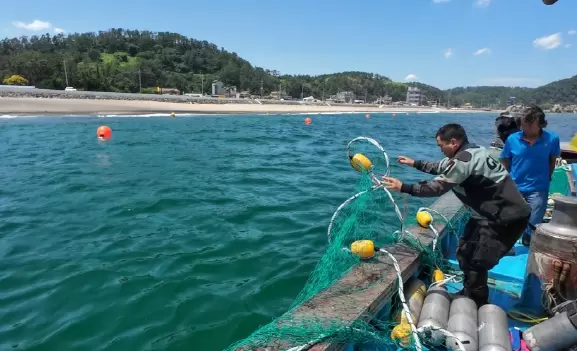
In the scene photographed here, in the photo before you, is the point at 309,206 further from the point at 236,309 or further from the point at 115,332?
the point at 115,332

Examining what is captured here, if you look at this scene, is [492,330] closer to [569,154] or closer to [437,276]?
[437,276]

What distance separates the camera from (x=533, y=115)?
476cm

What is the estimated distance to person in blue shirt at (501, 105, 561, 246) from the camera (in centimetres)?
492

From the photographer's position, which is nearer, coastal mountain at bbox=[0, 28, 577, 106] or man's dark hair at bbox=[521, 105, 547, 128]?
man's dark hair at bbox=[521, 105, 547, 128]

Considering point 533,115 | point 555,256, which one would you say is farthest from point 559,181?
point 555,256

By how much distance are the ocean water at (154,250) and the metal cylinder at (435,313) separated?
6.95ft

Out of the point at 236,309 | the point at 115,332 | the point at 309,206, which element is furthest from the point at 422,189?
the point at 309,206

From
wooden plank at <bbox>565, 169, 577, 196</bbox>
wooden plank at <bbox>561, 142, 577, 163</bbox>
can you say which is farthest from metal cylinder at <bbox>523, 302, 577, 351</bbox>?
wooden plank at <bbox>561, 142, 577, 163</bbox>

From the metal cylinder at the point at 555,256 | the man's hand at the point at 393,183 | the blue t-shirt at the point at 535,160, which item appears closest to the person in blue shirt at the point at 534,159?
the blue t-shirt at the point at 535,160

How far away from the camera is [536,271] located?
12.8 ft

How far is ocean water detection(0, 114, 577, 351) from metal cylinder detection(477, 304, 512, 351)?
2579mm

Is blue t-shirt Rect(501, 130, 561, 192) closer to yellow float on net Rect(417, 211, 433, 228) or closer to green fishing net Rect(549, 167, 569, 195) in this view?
yellow float on net Rect(417, 211, 433, 228)

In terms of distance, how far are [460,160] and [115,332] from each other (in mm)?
4439

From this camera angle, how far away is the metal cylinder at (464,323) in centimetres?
312
